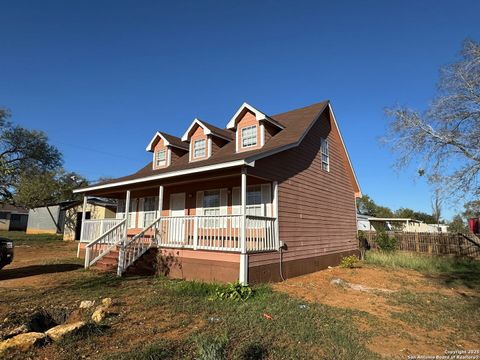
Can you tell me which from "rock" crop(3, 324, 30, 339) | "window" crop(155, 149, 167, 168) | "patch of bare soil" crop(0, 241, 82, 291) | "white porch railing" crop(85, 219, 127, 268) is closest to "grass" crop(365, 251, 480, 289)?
"window" crop(155, 149, 167, 168)

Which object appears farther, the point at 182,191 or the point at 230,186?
the point at 182,191

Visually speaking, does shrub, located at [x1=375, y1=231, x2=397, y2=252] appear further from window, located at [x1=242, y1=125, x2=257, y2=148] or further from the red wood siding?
window, located at [x1=242, y1=125, x2=257, y2=148]

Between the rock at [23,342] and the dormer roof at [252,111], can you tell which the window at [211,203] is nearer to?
the dormer roof at [252,111]

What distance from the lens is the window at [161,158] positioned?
1653cm

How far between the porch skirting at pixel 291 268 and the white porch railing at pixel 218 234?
630 millimetres

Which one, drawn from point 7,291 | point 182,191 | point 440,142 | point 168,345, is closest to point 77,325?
point 168,345

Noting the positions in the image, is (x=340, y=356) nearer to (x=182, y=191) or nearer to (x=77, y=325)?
(x=77, y=325)

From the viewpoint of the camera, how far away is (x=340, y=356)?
4465mm

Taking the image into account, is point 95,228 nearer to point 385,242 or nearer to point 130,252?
point 130,252

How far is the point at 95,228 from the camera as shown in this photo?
15.1 meters

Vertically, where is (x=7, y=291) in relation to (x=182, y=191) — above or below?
below

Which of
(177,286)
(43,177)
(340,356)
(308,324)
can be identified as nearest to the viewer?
(340,356)

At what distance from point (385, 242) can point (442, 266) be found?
5065 millimetres

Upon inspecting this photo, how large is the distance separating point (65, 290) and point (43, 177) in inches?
1380
